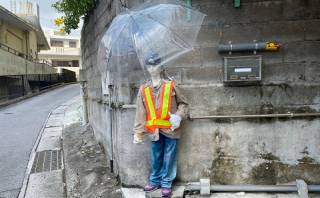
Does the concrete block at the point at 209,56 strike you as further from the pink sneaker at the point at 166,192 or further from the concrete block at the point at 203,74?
the pink sneaker at the point at 166,192

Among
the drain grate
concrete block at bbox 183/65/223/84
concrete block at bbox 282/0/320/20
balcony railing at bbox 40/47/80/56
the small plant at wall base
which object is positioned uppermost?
balcony railing at bbox 40/47/80/56

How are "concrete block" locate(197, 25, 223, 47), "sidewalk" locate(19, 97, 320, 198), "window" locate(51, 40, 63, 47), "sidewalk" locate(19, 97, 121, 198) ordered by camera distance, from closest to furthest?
"concrete block" locate(197, 25, 223, 47) → "sidewalk" locate(19, 97, 320, 198) → "sidewalk" locate(19, 97, 121, 198) → "window" locate(51, 40, 63, 47)

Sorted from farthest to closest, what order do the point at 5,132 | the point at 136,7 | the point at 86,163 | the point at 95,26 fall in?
the point at 5,132, the point at 95,26, the point at 86,163, the point at 136,7

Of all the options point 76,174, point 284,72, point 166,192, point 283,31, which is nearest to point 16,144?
point 76,174

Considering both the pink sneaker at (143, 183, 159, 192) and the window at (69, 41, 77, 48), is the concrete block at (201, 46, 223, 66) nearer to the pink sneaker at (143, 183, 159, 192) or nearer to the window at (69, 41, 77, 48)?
the pink sneaker at (143, 183, 159, 192)

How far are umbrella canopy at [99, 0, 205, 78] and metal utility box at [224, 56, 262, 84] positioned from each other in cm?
53

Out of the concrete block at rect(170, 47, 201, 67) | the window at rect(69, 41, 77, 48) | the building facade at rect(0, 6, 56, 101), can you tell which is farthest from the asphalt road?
the window at rect(69, 41, 77, 48)

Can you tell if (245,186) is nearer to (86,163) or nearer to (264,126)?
(264,126)

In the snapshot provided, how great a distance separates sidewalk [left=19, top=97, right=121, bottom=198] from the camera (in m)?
5.16

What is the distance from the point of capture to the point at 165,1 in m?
4.38

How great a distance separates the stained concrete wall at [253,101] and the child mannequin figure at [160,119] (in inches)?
11.4

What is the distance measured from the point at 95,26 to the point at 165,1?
10.2ft

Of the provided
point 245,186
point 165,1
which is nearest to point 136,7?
point 165,1

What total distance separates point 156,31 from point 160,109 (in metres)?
0.94
